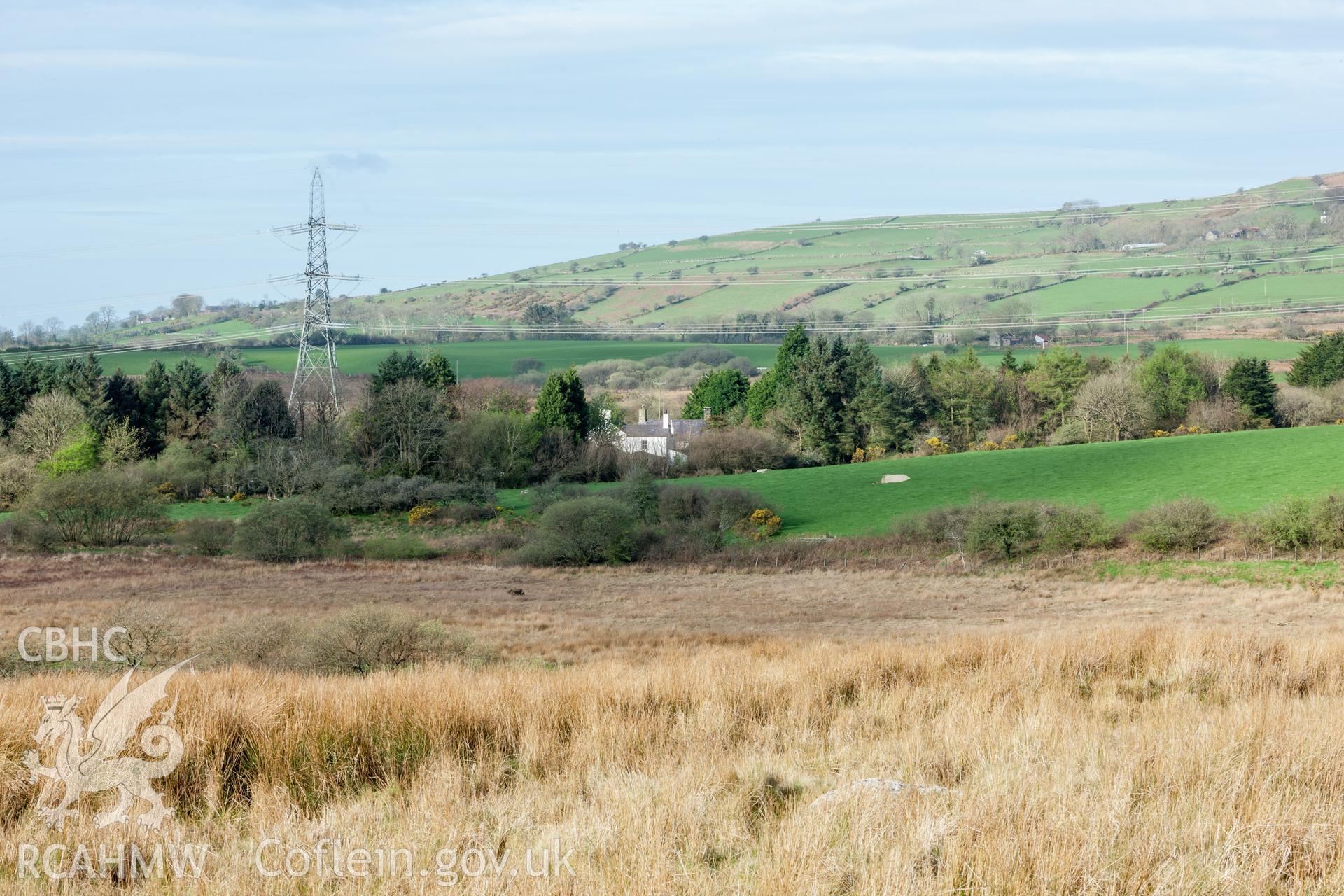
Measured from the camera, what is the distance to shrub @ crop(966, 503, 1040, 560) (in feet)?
144

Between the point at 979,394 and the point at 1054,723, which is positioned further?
the point at 979,394

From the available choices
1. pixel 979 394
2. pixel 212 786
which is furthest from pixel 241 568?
pixel 979 394

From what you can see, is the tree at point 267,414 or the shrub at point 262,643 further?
the tree at point 267,414

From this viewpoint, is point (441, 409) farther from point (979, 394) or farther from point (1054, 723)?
point (1054, 723)

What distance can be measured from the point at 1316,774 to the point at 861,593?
32.2 m

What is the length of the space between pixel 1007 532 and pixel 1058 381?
46.6m

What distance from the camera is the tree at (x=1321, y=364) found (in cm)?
8200

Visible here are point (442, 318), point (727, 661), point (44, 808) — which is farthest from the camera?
point (442, 318)

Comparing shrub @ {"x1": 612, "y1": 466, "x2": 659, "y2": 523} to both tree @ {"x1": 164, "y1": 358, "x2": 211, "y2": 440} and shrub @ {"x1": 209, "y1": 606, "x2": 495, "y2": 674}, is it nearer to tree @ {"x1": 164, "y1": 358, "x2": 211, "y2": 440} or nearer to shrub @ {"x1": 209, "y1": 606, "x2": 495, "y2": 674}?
shrub @ {"x1": 209, "y1": 606, "x2": 495, "y2": 674}

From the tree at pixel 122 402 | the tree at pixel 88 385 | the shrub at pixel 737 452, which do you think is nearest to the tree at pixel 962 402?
the shrub at pixel 737 452

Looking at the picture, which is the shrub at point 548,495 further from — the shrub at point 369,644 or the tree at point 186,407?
the shrub at point 369,644

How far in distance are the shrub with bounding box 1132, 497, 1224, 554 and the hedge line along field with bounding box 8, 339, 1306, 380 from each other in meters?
50.3

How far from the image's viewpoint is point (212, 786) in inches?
244

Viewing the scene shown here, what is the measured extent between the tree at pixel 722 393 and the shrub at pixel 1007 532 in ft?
166
